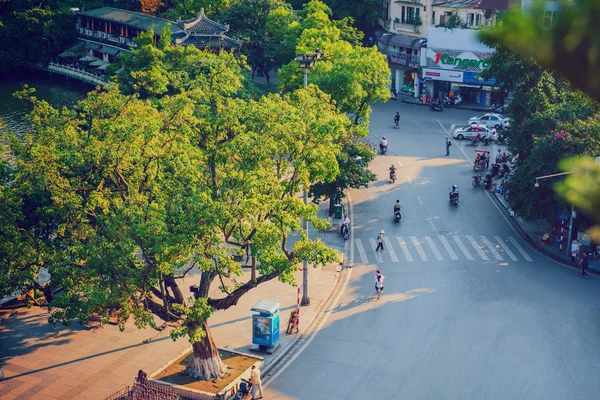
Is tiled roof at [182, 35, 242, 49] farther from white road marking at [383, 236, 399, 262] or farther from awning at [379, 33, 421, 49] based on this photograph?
white road marking at [383, 236, 399, 262]

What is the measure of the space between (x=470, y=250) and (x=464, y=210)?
6534mm

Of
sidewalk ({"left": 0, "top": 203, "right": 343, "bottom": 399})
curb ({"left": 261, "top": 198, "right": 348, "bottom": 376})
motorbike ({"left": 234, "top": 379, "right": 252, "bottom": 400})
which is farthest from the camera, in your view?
curb ({"left": 261, "top": 198, "right": 348, "bottom": 376})

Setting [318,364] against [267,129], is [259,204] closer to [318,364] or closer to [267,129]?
[267,129]

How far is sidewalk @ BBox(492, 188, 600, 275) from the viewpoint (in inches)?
1483

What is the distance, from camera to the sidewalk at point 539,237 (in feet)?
124

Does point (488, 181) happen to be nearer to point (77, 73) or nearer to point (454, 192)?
point (454, 192)

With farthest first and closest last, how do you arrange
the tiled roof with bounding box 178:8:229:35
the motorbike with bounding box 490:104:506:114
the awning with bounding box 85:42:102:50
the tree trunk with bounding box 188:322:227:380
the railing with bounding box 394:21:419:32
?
the awning with bounding box 85:42:102:50, the railing with bounding box 394:21:419:32, the motorbike with bounding box 490:104:506:114, the tiled roof with bounding box 178:8:229:35, the tree trunk with bounding box 188:322:227:380

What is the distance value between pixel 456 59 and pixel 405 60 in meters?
6.36

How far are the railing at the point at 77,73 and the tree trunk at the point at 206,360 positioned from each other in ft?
190

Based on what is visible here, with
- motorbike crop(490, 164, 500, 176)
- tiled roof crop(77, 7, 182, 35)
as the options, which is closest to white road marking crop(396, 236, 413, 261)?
motorbike crop(490, 164, 500, 176)

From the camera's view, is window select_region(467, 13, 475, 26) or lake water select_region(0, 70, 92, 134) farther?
window select_region(467, 13, 475, 26)

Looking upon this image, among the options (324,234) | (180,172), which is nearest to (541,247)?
(324,234)

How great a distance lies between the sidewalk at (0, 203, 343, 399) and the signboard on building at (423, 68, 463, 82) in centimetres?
4193

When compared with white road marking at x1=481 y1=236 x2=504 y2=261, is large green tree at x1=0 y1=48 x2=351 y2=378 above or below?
above
